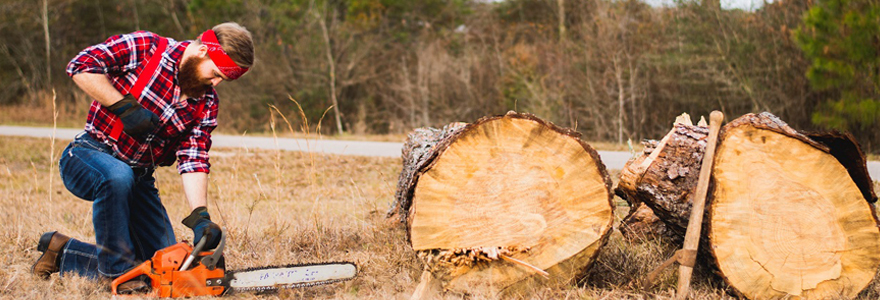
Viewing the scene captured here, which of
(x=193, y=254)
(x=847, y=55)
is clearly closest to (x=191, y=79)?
(x=193, y=254)

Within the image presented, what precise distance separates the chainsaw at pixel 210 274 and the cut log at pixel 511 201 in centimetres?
56

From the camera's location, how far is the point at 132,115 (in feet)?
9.01

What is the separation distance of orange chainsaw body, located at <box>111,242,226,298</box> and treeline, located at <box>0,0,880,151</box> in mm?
6178

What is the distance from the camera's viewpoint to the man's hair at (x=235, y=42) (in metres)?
2.94

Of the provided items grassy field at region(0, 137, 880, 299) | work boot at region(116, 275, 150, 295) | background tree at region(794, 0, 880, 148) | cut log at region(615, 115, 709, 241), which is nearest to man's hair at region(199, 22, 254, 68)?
grassy field at region(0, 137, 880, 299)

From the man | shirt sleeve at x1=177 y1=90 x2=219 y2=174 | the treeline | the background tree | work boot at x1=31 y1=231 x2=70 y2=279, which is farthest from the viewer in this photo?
the treeline

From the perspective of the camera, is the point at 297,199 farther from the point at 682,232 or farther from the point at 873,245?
the point at 873,245

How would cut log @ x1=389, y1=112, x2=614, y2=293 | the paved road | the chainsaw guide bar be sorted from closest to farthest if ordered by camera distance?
cut log @ x1=389, y1=112, x2=614, y2=293
the chainsaw guide bar
the paved road

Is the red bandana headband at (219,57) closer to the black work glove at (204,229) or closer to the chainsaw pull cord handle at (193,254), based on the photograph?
the black work glove at (204,229)

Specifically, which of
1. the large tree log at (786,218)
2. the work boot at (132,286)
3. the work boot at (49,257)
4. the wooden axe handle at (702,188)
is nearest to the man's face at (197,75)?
the work boot at (132,286)

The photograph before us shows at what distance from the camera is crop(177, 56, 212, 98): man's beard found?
3021mm

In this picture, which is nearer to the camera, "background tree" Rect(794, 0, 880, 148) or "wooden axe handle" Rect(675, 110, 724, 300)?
"wooden axe handle" Rect(675, 110, 724, 300)

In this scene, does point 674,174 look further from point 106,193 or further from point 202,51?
point 106,193

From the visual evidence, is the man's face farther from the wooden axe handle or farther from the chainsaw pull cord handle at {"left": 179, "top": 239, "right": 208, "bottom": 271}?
the wooden axe handle
